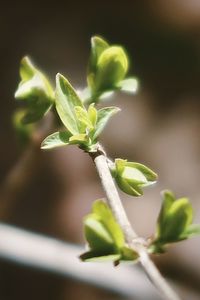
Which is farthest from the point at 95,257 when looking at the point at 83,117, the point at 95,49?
the point at 95,49

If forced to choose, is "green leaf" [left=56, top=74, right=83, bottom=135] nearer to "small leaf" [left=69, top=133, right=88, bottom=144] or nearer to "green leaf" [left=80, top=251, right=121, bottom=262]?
"small leaf" [left=69, top=133, right=88, bottom=144]

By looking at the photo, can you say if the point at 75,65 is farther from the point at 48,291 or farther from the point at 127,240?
the point at 127,240

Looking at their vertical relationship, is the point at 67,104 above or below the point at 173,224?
above

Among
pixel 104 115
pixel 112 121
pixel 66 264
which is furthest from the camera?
pixel 112 121

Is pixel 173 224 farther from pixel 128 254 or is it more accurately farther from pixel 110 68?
pixel 110 68

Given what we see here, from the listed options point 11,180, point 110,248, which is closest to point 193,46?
point 11,180

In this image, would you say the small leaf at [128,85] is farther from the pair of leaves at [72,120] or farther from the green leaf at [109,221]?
the green leaf at [109,221]

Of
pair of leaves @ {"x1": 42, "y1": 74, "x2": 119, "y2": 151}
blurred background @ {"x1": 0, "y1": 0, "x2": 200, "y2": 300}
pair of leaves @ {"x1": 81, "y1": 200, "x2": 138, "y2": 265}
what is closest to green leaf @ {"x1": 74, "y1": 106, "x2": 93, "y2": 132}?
pair of leaves @ {"x1": 42, "y1": 74, "x2": 119, "y2": 151}

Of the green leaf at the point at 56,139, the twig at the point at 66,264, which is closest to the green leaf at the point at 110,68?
the green leaf at the point at 56,139
